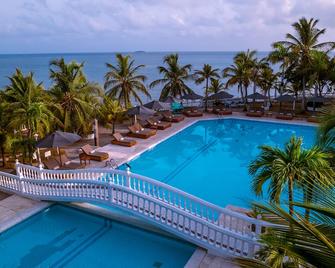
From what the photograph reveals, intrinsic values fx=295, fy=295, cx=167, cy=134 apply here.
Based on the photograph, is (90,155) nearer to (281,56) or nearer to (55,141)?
(55,141)

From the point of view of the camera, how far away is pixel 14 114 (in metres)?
11.8

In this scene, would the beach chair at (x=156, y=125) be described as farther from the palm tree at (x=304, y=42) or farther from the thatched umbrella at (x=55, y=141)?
the palm tree at (x=304, y=42)

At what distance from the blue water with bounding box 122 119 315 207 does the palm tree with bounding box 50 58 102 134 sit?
4.13 m

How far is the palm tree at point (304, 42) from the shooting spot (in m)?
23.1

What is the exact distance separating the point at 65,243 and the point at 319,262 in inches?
288

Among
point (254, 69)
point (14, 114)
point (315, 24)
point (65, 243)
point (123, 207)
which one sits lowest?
point (65, 243)

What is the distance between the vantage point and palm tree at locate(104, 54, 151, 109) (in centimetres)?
2191

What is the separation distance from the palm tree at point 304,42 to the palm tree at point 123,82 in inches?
463

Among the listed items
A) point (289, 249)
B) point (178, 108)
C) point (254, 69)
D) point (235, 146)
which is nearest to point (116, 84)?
point (178, 108)

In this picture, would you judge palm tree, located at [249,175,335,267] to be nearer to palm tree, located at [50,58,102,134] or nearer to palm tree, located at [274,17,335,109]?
palm tree, located at [50,58,102,134]

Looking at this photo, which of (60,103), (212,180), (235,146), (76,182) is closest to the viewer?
(76,182)

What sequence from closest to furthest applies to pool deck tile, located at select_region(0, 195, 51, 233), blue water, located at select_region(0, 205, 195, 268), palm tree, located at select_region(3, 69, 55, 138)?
1. blue water, located at select_region(0, 205, 195, 268)
2. pool deck tile, located at select_region(0, 195, 51, 233)
3. palm tree, located at select_region(3, 69, 55, 138)

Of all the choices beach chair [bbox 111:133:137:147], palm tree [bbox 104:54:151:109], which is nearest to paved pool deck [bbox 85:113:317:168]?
beach chair [bbox 111:133:137:147]

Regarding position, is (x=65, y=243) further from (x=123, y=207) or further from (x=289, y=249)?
(x=289, y=249)
